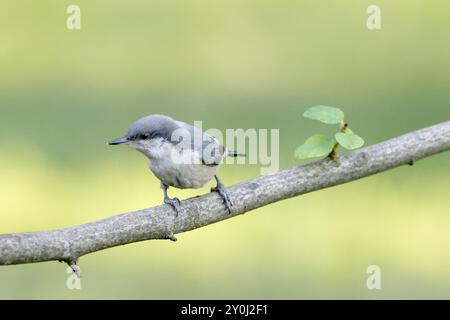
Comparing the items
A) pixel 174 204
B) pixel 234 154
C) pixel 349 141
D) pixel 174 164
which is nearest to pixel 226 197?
pixel 174 204

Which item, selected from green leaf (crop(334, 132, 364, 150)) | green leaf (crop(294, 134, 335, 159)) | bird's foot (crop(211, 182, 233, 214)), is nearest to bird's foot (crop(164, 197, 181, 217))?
bird's foot (crop(211, 182, 233, 214))

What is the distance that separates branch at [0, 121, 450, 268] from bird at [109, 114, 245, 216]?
183mm

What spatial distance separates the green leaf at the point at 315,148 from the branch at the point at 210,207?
97 mm

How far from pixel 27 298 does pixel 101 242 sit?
6.17ft

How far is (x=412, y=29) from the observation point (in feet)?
26.9

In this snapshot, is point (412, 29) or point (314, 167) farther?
point (412, 29)

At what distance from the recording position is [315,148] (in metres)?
2.81

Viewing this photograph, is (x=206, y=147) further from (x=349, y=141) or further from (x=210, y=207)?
(x=349, y=141)

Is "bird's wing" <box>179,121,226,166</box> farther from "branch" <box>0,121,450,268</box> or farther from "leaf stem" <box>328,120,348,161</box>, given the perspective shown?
"leaf stem" <box>328,120,348,161</box>

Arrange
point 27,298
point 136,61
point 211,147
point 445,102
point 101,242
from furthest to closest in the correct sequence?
point 136,61, point 445,102, point 27,298, point 211,147, point 101,242

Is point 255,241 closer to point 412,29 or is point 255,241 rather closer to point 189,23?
point 189,23

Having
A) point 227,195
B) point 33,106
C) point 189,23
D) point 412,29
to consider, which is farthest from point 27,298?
point 412,29

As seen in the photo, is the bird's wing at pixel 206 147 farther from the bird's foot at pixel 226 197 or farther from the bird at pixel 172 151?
the bird's foot at pixel 226 197

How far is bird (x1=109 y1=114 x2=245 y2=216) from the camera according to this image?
3008 mm
